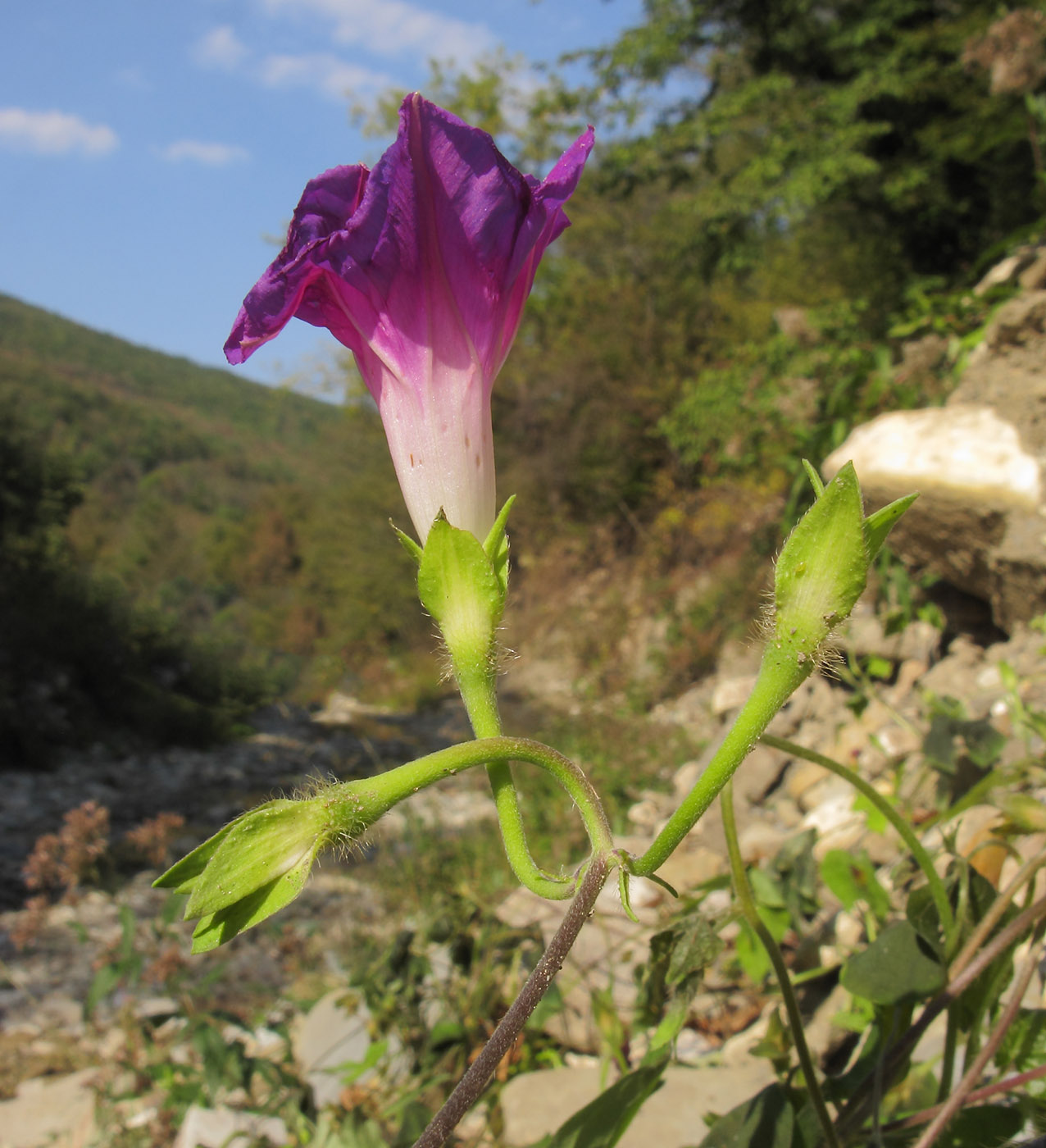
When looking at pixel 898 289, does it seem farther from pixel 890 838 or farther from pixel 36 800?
pixel 36 800

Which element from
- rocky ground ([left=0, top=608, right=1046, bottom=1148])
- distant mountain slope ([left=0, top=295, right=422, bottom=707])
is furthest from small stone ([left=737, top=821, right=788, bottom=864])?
distant mountain slope ([left=0, top=295, right=422, bottom=707])

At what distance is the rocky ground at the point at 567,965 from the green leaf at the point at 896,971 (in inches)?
10.2

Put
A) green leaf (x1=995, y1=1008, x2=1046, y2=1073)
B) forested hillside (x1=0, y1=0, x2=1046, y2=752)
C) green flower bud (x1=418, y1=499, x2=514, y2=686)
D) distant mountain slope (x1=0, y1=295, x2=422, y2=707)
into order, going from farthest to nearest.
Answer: distant mountain slope (x1=0, y1=295, x2=422, y2=707) < forested hillside (x1=0, y1=0, x2=1046, y2=752) < green leaf (x1=995, y1=1008, x2=1046, y2=1073) < green flower bud (x1=418, y1=499, x2=514, y2=686)

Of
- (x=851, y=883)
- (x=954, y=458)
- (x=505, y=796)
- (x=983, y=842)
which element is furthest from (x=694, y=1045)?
(x=954, y=458)

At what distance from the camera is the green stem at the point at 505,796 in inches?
20.0

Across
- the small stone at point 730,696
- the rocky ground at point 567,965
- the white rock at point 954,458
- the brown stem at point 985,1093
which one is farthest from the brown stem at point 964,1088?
the small stone at point 730,696

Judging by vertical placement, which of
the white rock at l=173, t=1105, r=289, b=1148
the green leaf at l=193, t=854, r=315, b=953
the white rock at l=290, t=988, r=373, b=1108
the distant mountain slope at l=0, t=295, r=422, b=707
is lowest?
the white rock at l=173, t=1105, r=289, b=1148

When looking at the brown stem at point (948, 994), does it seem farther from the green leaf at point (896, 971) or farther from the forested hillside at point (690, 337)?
the forested hillside at point (690, 337)

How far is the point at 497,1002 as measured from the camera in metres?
1.96

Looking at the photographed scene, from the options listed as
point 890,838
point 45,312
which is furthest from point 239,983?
point 45,312

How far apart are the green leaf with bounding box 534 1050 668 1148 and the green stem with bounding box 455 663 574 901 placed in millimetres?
291

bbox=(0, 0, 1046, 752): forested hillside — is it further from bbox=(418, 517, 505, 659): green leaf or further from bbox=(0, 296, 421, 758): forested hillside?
bbox=(418, 517, 505, 659): green leaf

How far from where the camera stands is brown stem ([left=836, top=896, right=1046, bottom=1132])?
2.45 ft

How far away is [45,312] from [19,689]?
67.0 metres
